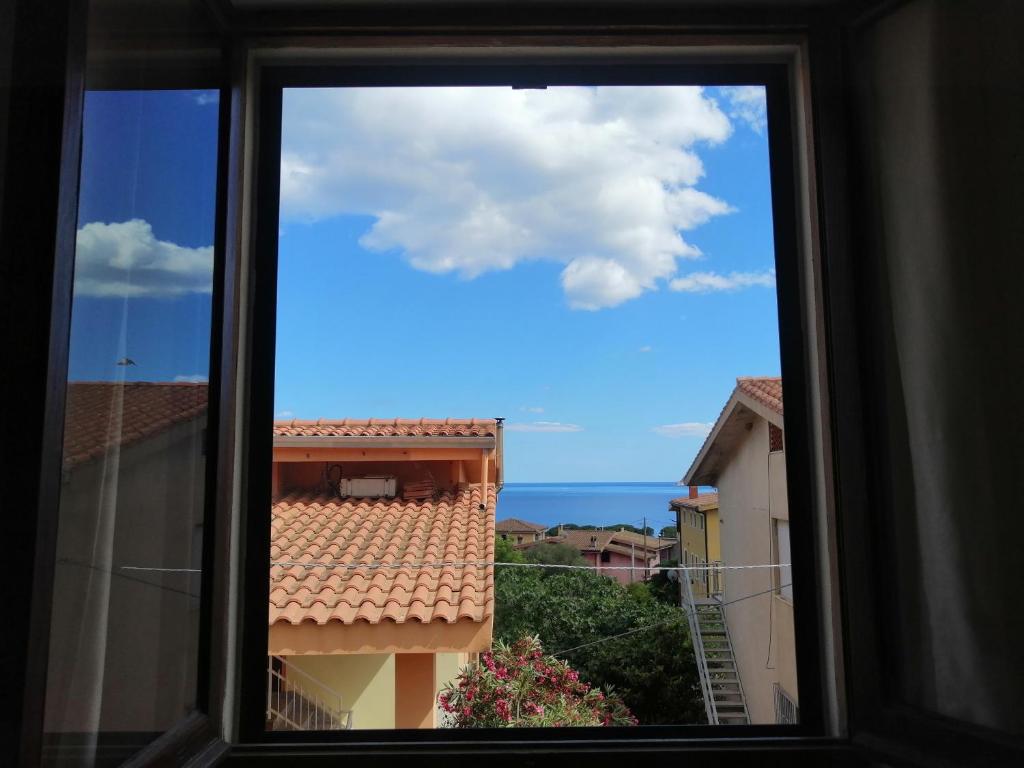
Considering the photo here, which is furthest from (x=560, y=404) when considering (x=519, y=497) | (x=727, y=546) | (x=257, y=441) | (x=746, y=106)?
(x=257, y=441)

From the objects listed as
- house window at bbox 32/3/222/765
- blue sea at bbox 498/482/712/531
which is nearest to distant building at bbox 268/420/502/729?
blue sea at bbox 498/482/712/531

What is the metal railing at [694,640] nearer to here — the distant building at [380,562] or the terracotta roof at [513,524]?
the terracotta roof at [513,524]

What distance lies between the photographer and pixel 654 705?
3711mm

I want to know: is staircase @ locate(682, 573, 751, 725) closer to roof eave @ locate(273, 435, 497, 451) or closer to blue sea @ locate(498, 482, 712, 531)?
blue sea @ locate(498, 482, 712, 531)

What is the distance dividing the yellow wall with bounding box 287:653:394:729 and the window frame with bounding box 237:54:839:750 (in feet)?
10.0

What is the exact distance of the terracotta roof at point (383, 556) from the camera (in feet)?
11.3

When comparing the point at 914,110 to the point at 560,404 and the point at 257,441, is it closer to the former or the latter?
the point at 257,441

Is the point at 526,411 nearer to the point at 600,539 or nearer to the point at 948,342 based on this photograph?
the point at 600,539

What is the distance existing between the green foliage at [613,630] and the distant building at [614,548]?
187 mm

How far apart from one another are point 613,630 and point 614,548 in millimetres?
415

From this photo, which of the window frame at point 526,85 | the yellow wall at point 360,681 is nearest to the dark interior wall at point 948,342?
the window frame at point 526,85

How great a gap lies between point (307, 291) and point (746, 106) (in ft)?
4.44

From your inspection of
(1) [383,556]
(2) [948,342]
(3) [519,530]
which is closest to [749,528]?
(3) [519,530]

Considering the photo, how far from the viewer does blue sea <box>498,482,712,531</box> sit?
303 cm
